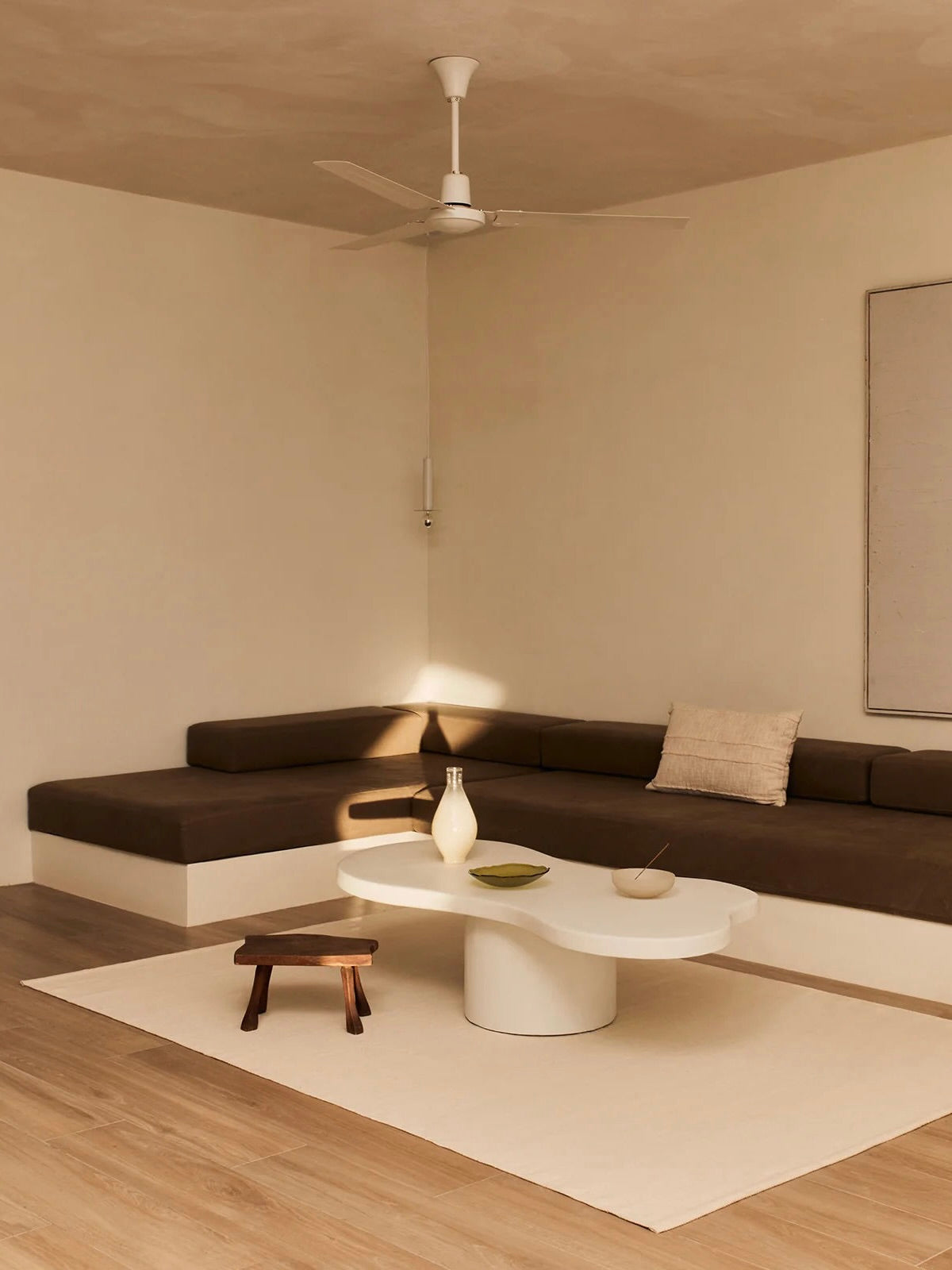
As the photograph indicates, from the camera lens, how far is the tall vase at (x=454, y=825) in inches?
162

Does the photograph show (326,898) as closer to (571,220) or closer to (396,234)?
(396,234)

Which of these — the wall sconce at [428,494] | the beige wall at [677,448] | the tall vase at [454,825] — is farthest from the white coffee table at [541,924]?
the wall sconce at [428,494]

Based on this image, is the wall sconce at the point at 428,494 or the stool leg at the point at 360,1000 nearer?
the stool leg at the point at 360,1000

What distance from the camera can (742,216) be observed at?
565 centimetres

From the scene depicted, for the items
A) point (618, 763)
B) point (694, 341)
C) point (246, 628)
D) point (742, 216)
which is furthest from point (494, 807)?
point (742, 216)

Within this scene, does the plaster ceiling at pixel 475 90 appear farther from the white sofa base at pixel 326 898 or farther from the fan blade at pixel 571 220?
the white sofa base at pixel 326 898

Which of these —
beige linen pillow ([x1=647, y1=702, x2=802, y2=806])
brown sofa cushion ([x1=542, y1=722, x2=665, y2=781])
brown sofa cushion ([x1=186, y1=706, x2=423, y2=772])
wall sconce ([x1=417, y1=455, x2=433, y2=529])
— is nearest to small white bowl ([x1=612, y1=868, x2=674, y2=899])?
beige linen pillow ([x1=647, y1=702, x2=802, y2=806])

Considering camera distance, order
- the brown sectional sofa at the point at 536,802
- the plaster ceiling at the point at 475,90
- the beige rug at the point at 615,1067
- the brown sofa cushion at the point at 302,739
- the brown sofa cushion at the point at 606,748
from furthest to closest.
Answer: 1. the brown sofa cushion at the point at 302,739
2. the brown sofa cushion at the point at 606,748
3. the brown sectional sofa at the point at 536,802
4. the plaster ceiling at the point at 475,90
5. the beige rug at the point at 615,1067

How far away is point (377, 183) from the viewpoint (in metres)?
3.98

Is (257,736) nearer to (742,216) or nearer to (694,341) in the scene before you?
(694,341)

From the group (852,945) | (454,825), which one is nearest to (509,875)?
(454,825)

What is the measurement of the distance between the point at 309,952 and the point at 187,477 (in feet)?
9.66

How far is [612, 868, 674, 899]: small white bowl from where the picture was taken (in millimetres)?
3744

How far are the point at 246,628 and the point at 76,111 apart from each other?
2.42 m
